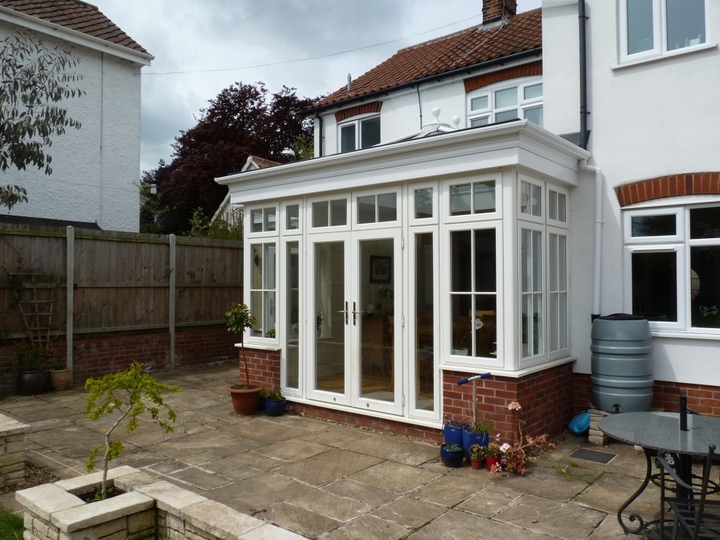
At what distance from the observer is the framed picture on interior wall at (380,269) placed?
6044mm

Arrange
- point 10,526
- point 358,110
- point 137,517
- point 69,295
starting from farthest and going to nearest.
A: 1. point 358,110
2. point 69,295
3. point 10,526
4. point 137,517

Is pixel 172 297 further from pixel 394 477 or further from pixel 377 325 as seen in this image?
pixel 394 477

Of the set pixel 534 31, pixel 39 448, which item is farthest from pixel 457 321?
pixel 534 31

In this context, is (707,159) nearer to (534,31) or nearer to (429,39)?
(534,31)

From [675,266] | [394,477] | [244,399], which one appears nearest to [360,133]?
[244,399]

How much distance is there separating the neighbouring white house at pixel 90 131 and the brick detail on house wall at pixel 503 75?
7.39m

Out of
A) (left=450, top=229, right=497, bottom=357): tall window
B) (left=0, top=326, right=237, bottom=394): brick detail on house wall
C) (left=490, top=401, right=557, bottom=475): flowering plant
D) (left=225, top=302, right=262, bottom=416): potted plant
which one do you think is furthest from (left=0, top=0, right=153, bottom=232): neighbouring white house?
(left=490, top=401, right=557, bottom=475): flowering plant

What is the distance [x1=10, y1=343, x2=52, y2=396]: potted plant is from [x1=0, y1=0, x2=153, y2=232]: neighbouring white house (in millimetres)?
3609

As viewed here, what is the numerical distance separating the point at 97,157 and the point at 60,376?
5.58 m

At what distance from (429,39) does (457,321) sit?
988 centimetres

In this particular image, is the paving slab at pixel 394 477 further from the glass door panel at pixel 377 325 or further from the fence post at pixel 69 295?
the fence post at pixel 69 295

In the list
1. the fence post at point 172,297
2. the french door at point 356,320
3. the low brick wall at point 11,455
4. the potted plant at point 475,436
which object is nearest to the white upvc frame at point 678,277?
the potted plant at point 475,436

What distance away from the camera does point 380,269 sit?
6.12 meters

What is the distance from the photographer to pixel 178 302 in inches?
398
